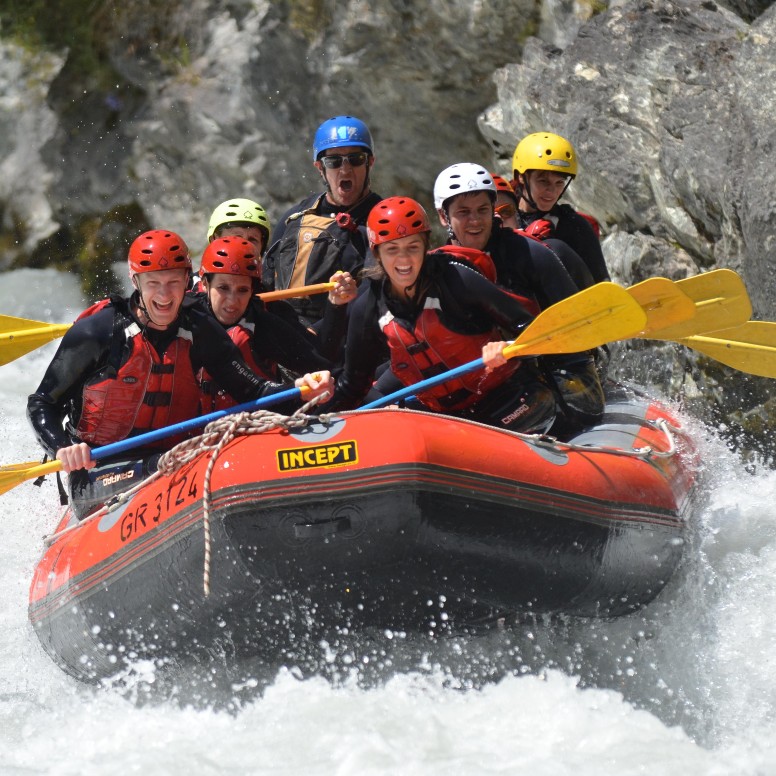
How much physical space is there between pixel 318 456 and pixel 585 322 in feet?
4.16

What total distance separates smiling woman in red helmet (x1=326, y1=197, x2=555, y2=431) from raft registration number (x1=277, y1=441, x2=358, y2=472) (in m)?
0.80

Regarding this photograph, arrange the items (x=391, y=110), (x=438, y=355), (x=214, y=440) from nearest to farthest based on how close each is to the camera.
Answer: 1. (x=214, y=440)
2. (x=438, y=355)
3. (x=391, y=110)

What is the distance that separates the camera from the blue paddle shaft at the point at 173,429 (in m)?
4.17

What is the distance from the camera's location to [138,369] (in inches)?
170

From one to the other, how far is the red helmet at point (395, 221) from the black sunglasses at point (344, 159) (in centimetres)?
132

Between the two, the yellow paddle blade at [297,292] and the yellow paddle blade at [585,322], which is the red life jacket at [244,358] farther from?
the yellow paddle blade at [585,322]

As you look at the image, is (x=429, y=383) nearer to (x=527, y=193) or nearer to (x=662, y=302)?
(x=662, y=302)

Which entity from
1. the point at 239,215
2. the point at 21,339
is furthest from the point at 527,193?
the point at 21,339

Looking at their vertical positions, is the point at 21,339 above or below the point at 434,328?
above

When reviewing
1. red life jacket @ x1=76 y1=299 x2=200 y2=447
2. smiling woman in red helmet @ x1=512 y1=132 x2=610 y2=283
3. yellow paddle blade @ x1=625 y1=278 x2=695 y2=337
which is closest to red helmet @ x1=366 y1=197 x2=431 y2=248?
red life jacket @ x1=76 y1=299 x2=200 y2=447

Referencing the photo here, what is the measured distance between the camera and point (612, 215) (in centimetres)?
736

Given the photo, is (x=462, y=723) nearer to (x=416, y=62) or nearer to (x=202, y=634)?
(x=202, y=634)

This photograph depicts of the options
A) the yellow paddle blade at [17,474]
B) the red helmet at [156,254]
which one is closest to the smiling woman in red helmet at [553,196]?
the red helmet at [156,254]

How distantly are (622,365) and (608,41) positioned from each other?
7.18 ft
